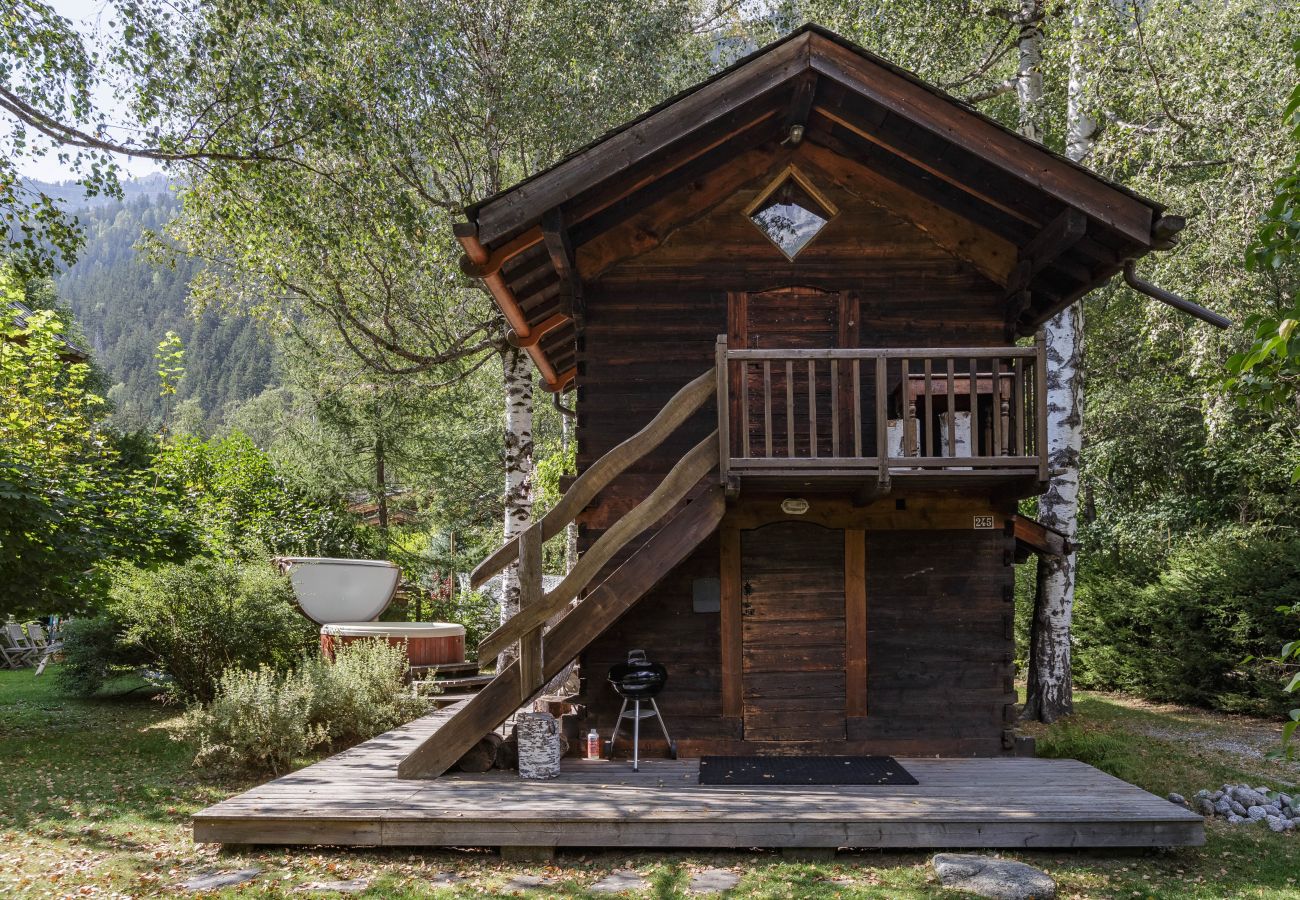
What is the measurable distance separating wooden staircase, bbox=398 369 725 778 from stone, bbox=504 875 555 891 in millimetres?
1851

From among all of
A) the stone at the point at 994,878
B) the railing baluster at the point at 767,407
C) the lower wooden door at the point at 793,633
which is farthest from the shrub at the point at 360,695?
the stone at the point at 994,878

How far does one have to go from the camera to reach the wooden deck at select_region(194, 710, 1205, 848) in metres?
6.89

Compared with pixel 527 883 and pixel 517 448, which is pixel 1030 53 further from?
pixel 527 883

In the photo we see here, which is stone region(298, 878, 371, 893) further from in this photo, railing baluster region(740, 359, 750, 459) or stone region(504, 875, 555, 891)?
railing baluster region(740, 359, 750, 459)

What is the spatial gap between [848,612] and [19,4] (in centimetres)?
1049

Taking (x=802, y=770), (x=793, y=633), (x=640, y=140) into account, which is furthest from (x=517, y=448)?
(x=802, y=770)

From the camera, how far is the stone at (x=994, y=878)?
6.02 m

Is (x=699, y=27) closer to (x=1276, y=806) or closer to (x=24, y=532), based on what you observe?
(x=24, y=532)

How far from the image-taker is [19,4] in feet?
33.5

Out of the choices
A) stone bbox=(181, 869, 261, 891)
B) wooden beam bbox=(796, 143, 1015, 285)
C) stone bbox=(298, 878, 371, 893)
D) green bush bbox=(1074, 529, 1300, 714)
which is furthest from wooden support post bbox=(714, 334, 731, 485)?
green bush bbox=(1074, 529, 1300, 714)

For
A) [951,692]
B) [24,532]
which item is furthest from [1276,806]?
[24,532]

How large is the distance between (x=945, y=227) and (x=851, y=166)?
3.65ft

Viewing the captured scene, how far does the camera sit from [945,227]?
9734 mm

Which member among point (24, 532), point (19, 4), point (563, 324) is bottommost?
point (24, 532)
